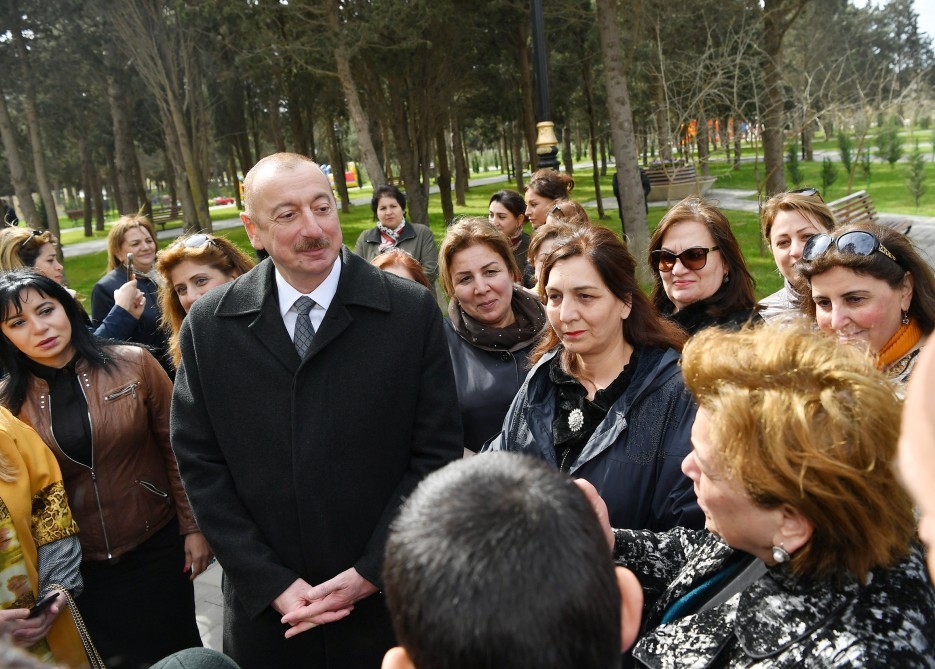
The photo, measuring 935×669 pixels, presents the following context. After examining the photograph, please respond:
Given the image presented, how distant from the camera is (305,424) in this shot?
2.33 meters

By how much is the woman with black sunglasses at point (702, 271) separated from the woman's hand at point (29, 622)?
3072mm

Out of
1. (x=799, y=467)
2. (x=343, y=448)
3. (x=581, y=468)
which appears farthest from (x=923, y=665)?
(x=343, y=448)

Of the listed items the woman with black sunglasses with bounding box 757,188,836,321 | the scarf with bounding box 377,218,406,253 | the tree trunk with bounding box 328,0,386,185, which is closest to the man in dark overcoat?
the woman with black sunglasses with bounding box 757,188,836,321

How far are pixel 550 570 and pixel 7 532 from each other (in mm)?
2391

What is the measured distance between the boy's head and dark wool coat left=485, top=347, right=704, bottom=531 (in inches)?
46.4

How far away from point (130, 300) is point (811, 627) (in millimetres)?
4238

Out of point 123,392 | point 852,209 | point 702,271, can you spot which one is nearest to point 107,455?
point 123,392

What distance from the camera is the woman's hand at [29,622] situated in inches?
99.1

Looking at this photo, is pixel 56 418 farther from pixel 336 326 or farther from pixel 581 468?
pixel 581 468

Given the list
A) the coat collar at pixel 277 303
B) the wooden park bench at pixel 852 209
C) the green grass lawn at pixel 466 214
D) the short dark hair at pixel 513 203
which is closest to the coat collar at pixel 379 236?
the short dark hair at pixel 513 203

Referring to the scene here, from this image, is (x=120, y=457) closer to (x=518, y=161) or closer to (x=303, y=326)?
(x=303, y=326)

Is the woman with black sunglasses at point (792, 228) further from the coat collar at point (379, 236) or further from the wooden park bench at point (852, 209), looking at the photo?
the wooden park bench at point (852, 209)

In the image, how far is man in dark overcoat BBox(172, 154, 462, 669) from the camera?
7.70 feet

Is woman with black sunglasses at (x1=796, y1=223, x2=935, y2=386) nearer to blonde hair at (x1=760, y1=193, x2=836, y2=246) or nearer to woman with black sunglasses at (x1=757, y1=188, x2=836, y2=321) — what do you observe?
woman with black sunglasses at (x1=757, y1=188, x2=836, y2=321)
